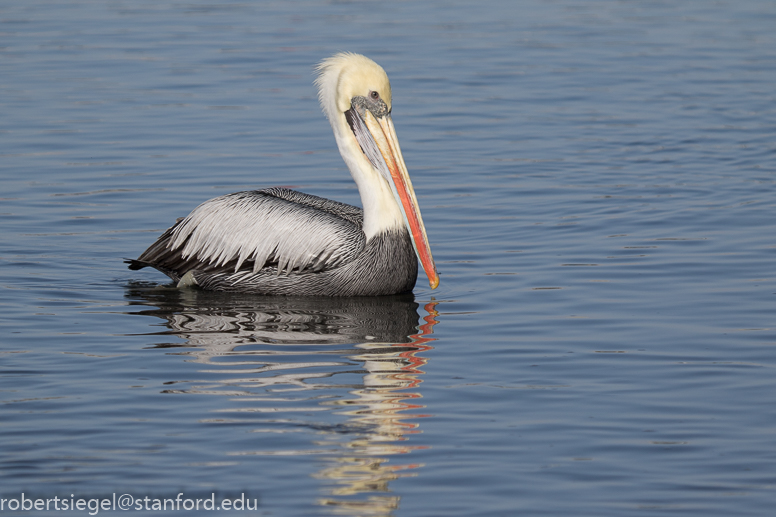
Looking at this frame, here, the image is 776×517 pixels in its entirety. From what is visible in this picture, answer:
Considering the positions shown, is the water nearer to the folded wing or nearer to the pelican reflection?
the pelican reflection

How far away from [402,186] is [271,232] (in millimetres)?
815

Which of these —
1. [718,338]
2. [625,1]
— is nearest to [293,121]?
[718,338]

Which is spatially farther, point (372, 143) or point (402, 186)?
point (372, 143)

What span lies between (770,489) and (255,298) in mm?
3517

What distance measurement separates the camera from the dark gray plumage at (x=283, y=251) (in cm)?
688

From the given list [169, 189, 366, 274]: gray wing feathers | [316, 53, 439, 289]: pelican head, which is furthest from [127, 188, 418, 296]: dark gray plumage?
[316, 53, 439, 289]: pelican head

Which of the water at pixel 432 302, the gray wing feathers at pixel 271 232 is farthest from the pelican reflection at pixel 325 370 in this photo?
the gray wing feathers at pixel 271 232

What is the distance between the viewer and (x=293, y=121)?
38.2 ft

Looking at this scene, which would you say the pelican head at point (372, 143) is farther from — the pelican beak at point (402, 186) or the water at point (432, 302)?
the water at point (432, 302)

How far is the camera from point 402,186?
271 inches

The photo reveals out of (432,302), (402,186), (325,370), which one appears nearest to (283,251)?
(402,186)

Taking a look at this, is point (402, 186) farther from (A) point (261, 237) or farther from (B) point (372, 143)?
(A) point (261, 237)

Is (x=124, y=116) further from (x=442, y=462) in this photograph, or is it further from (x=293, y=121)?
(x=442, y=462)

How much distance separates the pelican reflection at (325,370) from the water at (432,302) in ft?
0.06
